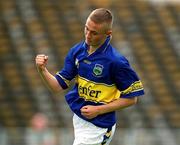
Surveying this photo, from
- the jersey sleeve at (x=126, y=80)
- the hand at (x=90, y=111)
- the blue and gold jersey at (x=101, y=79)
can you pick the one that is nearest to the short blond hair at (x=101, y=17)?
the blue and gold jersey at (x=101, y=79)

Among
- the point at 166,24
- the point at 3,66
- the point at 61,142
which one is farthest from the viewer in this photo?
the point at 166,24

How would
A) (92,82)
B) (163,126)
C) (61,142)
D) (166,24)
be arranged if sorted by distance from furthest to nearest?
(166,24)
(163,126)
(61,142)
(92,82)

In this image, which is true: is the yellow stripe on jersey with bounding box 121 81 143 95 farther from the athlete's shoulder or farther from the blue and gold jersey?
the athlete's shoulder

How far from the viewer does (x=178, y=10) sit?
1454cm

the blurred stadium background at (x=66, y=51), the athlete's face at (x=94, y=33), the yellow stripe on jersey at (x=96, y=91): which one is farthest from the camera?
the blurred stadium background at (x=66, y=51)

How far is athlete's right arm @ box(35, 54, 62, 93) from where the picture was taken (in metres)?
4.78

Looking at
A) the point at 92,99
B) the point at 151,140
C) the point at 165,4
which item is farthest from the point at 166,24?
the point at 92,99

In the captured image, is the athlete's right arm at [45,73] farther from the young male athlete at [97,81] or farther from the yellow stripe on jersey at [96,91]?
the yellow stripe on jersey at [96,91]

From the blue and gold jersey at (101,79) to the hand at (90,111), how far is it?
70mm

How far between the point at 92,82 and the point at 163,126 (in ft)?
24.7

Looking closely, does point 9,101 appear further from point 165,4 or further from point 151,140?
point 165,4

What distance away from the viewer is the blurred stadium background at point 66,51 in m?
12.2

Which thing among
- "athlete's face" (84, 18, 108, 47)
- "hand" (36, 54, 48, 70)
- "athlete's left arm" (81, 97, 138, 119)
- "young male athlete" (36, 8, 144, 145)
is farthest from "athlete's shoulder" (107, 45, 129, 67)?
"hand" (36, 54, 48, 70)

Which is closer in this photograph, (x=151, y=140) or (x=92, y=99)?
(x=92, y=99)
